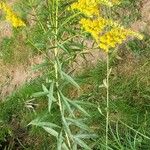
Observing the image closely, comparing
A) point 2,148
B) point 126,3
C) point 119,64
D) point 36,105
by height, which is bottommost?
point 2,148

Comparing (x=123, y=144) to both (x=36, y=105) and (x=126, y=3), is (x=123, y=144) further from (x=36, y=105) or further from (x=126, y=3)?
(x=126, y=3)

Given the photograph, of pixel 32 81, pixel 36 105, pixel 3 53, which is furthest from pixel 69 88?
pixel 3 53

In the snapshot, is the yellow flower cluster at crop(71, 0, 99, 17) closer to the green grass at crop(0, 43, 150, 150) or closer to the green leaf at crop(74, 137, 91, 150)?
the green leaf at crop(74, 137, 91, 150)

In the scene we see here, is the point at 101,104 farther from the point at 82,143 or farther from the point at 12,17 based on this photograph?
the point at 12,17

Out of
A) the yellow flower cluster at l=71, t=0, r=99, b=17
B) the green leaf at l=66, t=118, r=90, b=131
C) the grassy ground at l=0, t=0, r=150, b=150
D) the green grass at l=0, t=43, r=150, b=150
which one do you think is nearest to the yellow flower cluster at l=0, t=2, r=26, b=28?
the yellow flower cluster at l=71, t=0, r=99, b=17

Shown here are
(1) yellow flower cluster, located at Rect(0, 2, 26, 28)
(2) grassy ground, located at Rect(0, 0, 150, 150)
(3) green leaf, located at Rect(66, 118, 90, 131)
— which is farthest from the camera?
(2) grassy ground, located at Rect(0, 0, 150, 150)

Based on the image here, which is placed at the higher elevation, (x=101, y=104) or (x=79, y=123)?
(x=79, y=123)

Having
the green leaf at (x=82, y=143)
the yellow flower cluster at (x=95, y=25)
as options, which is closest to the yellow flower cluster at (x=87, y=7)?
the yellow flower cluster at (x=95, y=25)

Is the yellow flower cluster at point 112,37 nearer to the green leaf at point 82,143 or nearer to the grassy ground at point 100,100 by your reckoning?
the green leaf at point 82,143

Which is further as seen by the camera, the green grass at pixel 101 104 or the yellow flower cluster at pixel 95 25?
the green grass at pixel 101 104

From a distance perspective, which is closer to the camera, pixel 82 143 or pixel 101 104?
pixel 82 143

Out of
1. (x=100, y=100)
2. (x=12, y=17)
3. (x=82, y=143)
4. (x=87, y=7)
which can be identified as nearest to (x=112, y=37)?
(x=87, y=7)
